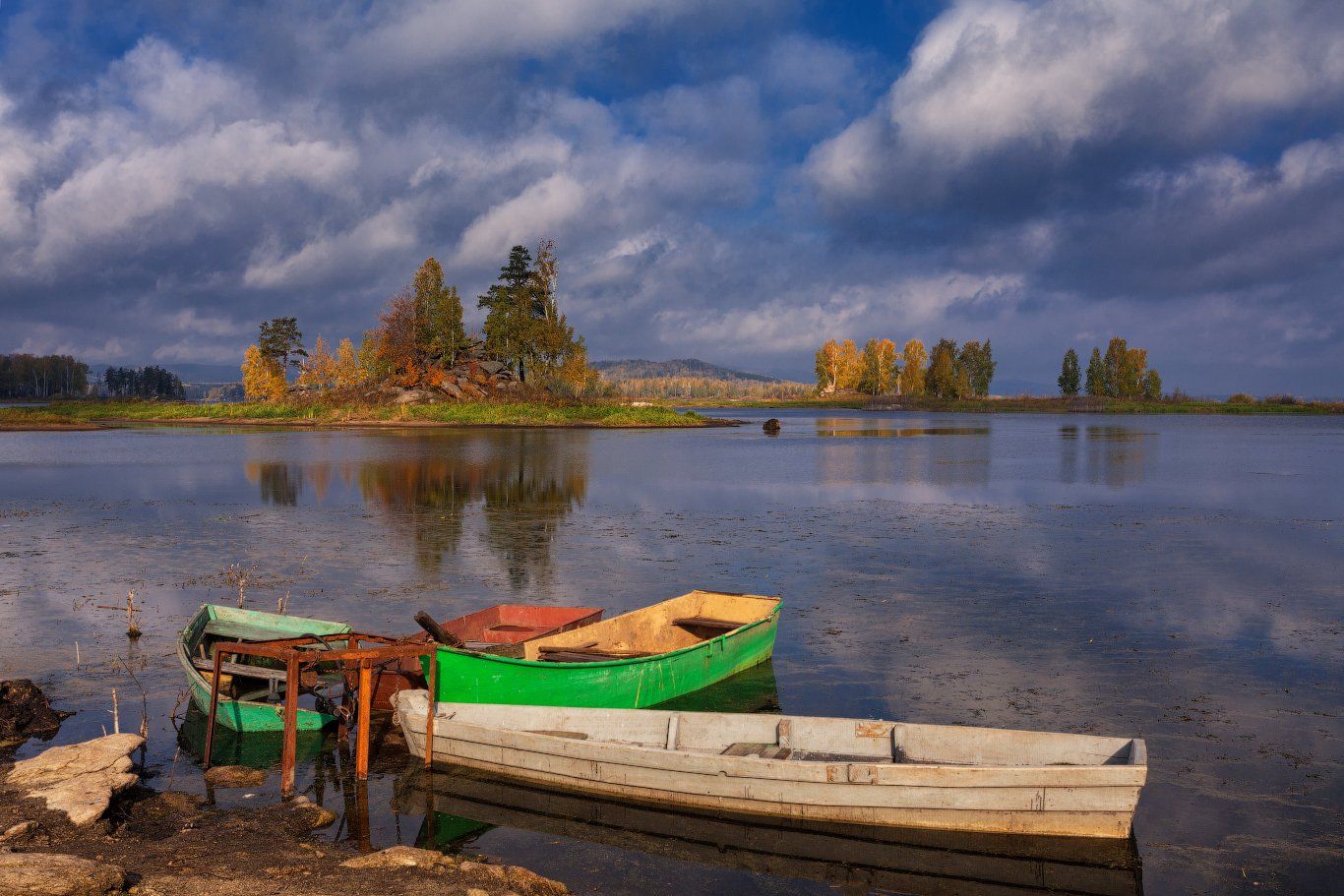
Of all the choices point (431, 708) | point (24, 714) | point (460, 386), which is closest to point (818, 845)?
point (431, 708)

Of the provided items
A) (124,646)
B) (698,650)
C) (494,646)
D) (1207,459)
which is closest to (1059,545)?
(698,650)

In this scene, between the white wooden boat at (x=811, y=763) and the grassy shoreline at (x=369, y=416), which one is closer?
the white wooden boat at (x=811, y=763)

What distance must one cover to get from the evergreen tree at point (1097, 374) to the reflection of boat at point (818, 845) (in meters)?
204

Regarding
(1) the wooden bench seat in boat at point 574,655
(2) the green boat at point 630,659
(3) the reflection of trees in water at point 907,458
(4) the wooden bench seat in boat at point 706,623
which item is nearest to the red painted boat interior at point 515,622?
(2) the green boat at point 630,659

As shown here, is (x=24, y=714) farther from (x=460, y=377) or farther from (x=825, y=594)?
(x=460, y=377)

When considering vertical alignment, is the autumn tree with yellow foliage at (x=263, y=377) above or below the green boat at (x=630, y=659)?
above

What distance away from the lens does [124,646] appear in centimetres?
1745

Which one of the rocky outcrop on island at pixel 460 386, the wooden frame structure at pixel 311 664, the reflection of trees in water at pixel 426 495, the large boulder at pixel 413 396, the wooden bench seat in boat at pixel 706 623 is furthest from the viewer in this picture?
the rocky outcrop on island at pixel 460 386

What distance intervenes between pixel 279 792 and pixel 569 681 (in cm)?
387

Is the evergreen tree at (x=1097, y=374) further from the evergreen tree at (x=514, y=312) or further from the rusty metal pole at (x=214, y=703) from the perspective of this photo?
the rusty metal pole at (x=214, y=703)

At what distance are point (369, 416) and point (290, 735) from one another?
9888 centimetres

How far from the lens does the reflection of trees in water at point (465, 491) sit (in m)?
28.2

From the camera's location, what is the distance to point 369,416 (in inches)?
4198

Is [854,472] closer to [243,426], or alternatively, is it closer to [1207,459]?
[1207,459]
